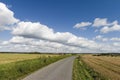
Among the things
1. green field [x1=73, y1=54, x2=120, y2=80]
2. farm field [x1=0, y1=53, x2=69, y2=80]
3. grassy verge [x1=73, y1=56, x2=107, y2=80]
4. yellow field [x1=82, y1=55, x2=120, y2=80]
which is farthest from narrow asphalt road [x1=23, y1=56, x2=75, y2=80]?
Result: yellow field [x1=82, y1=55, x2=120, y2=80]

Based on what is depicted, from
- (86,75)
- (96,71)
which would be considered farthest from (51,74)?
(96,71)

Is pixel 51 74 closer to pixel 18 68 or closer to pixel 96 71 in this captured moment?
pixel 18 68

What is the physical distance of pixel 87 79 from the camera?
19.3 meters

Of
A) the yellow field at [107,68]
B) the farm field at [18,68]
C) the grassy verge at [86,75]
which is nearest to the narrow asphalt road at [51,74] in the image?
the grassy verge at [86,75]

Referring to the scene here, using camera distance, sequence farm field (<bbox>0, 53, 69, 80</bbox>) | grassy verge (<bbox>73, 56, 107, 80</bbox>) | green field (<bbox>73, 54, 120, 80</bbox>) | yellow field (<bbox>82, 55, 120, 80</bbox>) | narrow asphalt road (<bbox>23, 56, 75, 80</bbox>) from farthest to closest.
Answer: yellow field (<bbox>82, 55, 120, 80</bbox>)
green field (<bbox>73, 54, 120, 80</bbox>)
grassy verge (<bbox>73, 56, 107, 80</bbox>)
farm field (<bbox>0, 53, 69, 80</bbox>)
narrow asphalt road (<bbox>23, 56, 75, 80</bbox>)

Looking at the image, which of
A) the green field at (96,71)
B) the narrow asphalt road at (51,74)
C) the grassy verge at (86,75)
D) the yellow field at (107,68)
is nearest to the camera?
the narrow asphalt road at (51,74)

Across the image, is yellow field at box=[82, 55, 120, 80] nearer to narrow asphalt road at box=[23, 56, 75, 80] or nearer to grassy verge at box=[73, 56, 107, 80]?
grassy verge at box=[73, 56, 107, 80]

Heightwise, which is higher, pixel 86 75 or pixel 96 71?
pixel 96 71

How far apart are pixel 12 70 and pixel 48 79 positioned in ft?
22.3

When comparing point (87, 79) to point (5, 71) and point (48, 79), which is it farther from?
point (5, 71)

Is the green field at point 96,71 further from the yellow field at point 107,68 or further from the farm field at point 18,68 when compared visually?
the farm field at point 18,68

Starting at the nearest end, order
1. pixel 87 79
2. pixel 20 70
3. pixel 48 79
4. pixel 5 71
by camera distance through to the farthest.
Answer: pixel 48 79, pixel 87 79, pixel 5 71, pixel 20 70

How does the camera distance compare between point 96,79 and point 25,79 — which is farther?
point 96,79

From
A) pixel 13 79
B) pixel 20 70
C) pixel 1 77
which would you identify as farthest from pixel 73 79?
pixel 20 70
